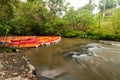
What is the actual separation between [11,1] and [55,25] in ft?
50.2

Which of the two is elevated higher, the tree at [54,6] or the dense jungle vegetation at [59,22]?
the tree at [54,6]

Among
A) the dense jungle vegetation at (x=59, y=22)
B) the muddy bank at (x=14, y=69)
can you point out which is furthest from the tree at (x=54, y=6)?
the muddy bank at (x=14, y=69)

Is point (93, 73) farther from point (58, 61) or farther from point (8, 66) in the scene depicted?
point (8, 66)

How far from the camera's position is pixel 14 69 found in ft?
33.1

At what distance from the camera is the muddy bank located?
8930mm

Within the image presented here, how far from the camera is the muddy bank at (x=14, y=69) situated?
29.3 feet

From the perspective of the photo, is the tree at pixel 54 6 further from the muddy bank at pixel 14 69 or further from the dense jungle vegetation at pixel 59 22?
→ the muddy bank at pixel 14 69

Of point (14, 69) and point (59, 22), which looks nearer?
point (14, 69)

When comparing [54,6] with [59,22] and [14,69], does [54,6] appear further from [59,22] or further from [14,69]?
[14,69]

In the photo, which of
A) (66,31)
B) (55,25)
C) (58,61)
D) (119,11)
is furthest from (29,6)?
(58,61)

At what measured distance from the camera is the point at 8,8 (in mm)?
17344

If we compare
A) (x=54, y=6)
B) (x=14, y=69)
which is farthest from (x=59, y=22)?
(x=14, y=69)

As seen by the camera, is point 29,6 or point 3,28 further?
point 29,6

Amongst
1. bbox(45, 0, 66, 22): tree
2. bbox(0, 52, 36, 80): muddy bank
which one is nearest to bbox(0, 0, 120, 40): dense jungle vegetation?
bbox(45, 0, 66, 22): tree
